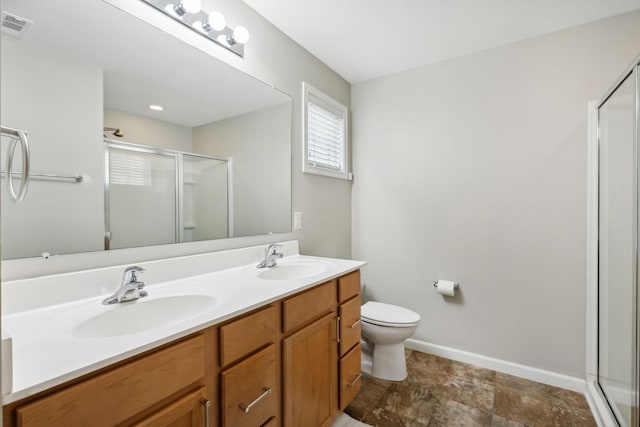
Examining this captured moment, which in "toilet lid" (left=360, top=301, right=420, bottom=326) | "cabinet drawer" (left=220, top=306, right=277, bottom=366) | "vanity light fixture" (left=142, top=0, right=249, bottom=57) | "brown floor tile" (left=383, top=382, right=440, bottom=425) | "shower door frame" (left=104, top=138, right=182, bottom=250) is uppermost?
"vanity light fixture" (left=142, top=0, right=249, bottom=57)

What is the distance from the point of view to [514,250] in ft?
6.93

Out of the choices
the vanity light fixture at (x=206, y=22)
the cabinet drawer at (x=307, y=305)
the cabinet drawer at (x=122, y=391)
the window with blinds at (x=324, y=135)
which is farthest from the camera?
the window with blinds at (x=324, y=135)

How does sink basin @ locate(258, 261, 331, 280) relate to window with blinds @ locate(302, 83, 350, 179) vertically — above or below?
below

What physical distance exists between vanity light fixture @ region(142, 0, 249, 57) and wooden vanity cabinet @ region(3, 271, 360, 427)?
1.33m

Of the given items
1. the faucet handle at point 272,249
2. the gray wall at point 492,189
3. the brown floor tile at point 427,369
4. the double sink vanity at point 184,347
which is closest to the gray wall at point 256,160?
the faucet handle at point 272,249

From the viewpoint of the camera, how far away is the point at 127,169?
1229 mm

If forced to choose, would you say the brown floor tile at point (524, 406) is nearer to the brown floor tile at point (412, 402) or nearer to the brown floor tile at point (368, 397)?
the brown floor tile at point (412, 402)

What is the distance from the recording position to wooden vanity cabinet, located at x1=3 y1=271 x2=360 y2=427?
2.15ft

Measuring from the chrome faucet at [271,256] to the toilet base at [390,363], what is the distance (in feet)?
3.30

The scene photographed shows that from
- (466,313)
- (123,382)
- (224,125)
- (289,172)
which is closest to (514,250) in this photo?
(466,313)

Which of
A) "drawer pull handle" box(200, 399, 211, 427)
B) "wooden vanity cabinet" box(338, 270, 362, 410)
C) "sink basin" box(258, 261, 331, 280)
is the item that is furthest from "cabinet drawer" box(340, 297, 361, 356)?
"drawer pull handle" box(200, 399, 211, 427)

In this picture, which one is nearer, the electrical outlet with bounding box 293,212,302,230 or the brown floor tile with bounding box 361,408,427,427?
the brown floor tile with bounding box 361,408,427,427

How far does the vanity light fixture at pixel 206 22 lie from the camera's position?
1.35m

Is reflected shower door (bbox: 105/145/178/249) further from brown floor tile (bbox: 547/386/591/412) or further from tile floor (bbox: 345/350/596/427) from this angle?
brown floor tile (bbox: 547/386/591/412)
